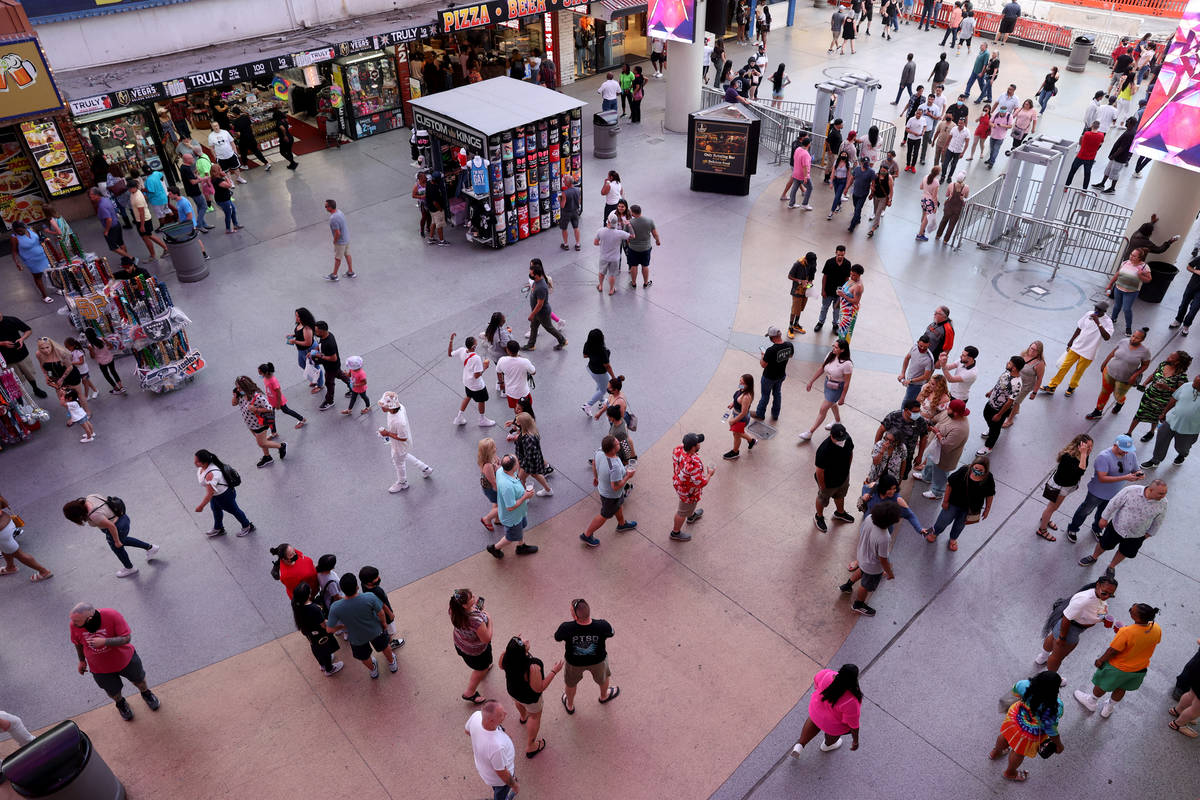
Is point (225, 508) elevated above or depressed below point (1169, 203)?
below

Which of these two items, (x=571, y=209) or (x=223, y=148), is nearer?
(x=571, y=209)

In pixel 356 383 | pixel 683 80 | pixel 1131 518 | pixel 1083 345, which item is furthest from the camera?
pixel 683 80

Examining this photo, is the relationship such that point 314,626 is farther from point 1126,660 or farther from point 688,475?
point 1126,660

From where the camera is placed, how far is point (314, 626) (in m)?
7.44

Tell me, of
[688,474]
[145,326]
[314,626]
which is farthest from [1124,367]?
[145,326]

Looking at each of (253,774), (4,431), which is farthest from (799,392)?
(4,431)

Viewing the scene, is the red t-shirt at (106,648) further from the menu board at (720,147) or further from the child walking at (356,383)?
the menu board at (720,147)

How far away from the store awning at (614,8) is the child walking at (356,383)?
17254 millimetres

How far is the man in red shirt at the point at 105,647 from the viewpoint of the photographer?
715 centimetres

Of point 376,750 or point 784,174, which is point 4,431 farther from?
point 784,174

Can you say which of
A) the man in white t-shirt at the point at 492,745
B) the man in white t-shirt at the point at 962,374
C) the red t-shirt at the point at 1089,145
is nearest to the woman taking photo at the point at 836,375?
the man in white t-shirt at the point at 962,374

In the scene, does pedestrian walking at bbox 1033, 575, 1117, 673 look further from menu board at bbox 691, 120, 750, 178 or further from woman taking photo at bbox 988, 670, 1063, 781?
menu board at bbox 691, 120, 750, 178

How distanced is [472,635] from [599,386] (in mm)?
4759

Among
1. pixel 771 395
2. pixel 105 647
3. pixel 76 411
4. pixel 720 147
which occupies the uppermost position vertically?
pixel 720 147
